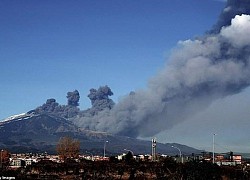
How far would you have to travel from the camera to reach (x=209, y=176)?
43.4 meters

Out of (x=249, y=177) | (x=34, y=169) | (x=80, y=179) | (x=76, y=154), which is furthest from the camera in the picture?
(x=76, y=154)

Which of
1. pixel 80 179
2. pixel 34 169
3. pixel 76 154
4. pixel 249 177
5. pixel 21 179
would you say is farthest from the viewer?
pixel 76 154

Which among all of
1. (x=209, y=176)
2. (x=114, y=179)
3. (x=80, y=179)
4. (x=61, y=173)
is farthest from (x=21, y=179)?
(x=209, y=176)

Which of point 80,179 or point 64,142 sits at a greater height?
point 64,142

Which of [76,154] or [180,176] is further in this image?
[76,154]

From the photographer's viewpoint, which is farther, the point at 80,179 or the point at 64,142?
the point at 64,142

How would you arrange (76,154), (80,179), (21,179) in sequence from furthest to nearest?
(76,154) < (80,179) < (21,179)

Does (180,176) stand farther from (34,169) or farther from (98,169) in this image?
(34,169)

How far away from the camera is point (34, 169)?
6019 cm

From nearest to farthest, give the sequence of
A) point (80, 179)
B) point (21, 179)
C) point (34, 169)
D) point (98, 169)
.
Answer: point (21, 179), point (80, 179), point (98, 169), point (34, 169)

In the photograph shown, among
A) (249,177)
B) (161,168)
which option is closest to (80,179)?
(161,168)

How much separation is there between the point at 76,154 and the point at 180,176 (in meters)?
74.0

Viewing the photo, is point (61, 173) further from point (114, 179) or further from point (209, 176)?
point (209, 176)

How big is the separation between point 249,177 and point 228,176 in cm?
215
